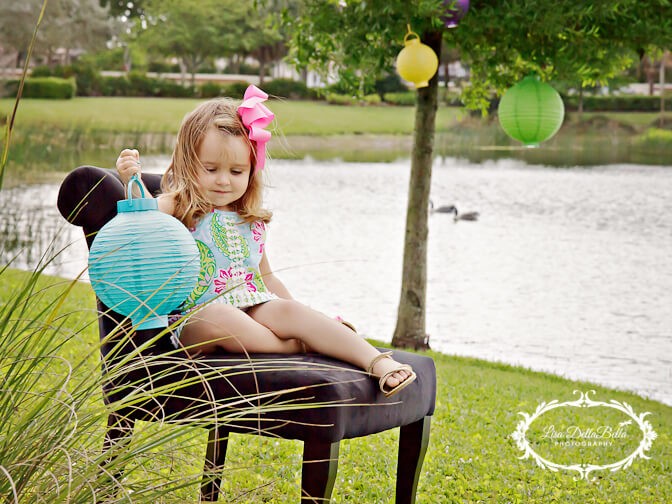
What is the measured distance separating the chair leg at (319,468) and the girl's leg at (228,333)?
369 millimetres

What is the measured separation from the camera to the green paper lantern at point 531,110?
5785 millimetres

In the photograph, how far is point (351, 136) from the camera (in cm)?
3441

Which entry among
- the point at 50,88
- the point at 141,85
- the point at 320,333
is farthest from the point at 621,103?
the point at 320,333

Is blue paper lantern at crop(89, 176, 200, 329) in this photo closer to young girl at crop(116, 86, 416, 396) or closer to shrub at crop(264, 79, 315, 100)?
young girl at crop(116, 86, 416, 396)

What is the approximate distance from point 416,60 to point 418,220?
3.59 ft

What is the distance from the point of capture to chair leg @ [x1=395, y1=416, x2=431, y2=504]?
264cm

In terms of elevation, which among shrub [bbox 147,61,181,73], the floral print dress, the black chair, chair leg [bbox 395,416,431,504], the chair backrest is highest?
shrub [bbox 147,61,181,73]

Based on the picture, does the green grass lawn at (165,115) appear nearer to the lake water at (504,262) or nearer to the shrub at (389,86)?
the shrub at (389,86)

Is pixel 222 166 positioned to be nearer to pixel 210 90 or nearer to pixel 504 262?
pixel 504 262

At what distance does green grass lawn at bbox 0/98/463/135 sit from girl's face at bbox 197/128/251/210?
2280cm

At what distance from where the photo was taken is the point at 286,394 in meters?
2.22

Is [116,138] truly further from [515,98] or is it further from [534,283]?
[515,98]

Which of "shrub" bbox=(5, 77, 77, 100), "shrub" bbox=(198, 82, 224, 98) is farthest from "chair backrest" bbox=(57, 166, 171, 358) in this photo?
"shrub" bbox=(198, 82, 224, 98)

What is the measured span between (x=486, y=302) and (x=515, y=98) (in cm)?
393
